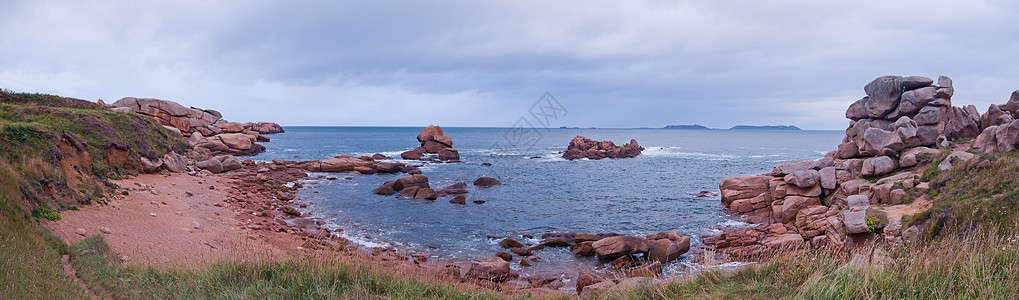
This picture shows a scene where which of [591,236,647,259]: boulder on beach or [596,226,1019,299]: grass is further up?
[596,226,1019,299]: grass

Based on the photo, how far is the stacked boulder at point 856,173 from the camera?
19031 mm

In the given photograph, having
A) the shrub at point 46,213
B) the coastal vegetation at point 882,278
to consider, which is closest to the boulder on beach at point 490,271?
the coastal vegetation at point 882,278

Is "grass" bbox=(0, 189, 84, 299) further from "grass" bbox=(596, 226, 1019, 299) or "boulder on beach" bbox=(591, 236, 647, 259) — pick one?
"boulder on beach" bbox=(591, 236, 647, 259)

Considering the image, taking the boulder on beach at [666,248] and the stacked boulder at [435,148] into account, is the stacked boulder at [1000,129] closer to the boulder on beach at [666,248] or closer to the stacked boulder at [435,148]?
the boulder on beach at [666,248]

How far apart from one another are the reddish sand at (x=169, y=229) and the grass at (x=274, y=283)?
67 cm

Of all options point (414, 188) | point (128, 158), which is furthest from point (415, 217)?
point (128, 158)

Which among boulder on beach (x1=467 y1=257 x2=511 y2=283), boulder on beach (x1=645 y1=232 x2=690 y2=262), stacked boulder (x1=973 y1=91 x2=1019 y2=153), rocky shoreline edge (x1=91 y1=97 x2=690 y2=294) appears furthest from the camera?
stacked boulder (x1=973 y1=91 x2=1019 y2=153)

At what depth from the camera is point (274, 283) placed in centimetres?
814

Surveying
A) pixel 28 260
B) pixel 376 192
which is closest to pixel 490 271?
pixel 28 260

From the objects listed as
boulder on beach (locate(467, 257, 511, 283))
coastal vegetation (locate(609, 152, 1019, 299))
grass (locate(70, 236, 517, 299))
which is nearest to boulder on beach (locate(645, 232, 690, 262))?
boulder on beach (locate(467, 257, 511, 283))

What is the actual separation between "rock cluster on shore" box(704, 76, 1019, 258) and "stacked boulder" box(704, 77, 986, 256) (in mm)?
41

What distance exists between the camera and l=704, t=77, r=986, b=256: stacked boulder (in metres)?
19.0

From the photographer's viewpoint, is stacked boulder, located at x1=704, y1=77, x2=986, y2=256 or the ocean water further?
the ocean water

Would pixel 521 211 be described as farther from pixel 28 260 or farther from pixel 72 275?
pixel 28 260
